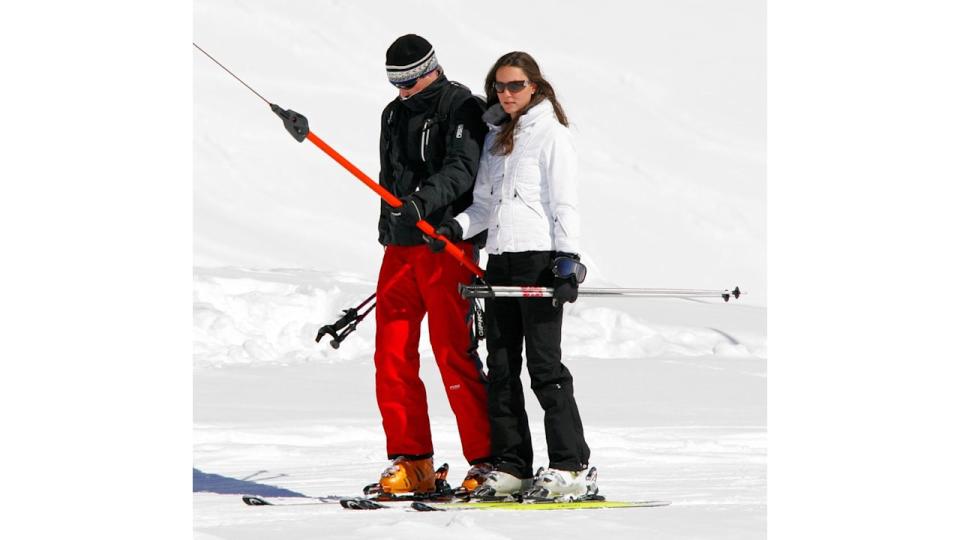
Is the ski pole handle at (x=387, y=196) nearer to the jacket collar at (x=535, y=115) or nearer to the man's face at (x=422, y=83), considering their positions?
the man's face at (x=422, y=83)

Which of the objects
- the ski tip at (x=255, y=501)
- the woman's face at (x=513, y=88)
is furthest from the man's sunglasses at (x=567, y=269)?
the ski tip at (x=255, y=501)

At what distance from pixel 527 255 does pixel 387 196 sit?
0.66 m

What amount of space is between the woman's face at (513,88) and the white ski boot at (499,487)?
5.26 ft

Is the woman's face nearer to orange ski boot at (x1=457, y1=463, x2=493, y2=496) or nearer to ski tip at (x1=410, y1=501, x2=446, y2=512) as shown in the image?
orange ski boot at (x1=457, y1=463, x2=493, y2=496)

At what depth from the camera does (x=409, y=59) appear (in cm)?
559

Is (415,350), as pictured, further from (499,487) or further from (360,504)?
(360,504)

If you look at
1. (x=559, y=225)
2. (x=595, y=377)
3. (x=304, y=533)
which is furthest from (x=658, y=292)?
(x=595, y=377)

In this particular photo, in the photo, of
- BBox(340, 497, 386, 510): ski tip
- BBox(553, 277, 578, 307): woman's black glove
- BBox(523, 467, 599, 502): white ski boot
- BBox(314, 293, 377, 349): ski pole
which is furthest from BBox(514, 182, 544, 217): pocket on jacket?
BBox(340, 497, 386, 510): ski tip

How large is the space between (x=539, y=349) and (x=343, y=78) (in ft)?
69.5

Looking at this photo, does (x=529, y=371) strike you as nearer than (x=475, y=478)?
Yes

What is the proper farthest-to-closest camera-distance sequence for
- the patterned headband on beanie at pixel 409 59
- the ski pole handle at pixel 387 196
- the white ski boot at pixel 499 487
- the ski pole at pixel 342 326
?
the ski pole at pixel 342 326, the patterned headband on beanie at pixel 409 59, the white ski boot at pixel 499 487, the ski pole handle at pixel 387 196

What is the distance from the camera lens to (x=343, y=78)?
25.9 m

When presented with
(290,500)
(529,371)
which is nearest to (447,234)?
(529,371)

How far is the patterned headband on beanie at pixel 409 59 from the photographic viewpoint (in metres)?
5.59
